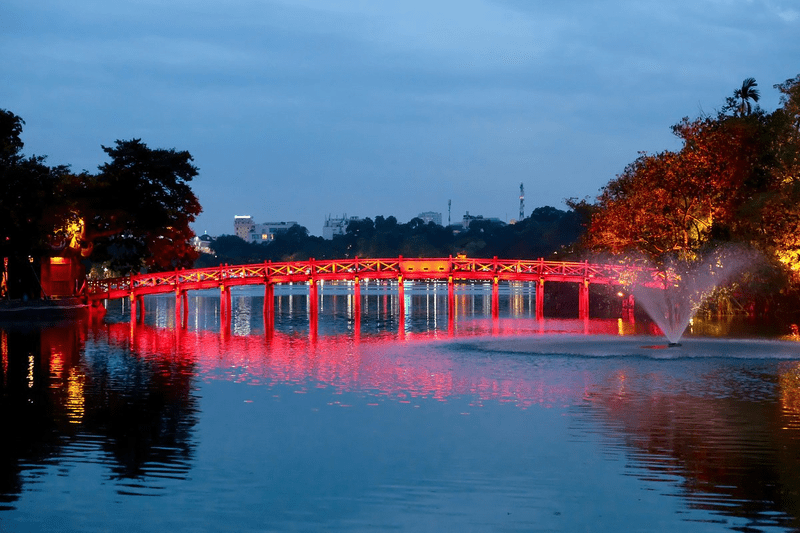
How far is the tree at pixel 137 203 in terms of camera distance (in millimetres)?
65062

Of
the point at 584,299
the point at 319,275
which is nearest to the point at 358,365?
the point at 319,275

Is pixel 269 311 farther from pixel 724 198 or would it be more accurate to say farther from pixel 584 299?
pixel 724 198

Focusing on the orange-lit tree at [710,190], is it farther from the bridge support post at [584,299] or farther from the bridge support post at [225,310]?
the bridge support post at [225,310]

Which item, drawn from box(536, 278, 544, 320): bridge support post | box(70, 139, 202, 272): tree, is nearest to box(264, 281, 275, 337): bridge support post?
box(70, 139, 202, 272): tree

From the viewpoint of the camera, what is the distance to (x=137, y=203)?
66062 millimetres

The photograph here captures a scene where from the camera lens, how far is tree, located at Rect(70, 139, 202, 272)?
213 ft

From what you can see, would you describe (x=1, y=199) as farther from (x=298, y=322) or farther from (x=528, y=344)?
(x=528, y=344)

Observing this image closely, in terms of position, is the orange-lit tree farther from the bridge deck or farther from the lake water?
the bridge deck

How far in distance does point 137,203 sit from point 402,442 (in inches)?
2120

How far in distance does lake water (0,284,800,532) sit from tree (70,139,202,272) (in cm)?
3494

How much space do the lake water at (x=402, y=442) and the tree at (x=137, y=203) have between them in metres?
34.9

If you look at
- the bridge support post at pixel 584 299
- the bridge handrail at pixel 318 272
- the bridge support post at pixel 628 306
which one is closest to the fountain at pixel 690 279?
the bridge handrail at pixel 318 272

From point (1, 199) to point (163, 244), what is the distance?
21.3 metres

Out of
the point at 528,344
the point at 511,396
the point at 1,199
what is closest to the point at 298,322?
the point at 1,199
